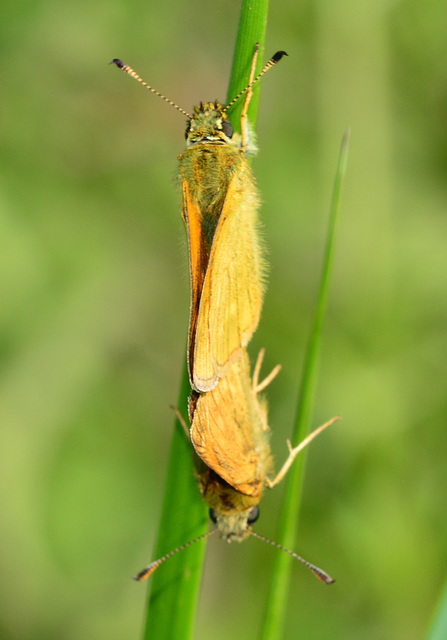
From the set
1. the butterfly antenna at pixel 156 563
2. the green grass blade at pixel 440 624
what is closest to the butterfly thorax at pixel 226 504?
the butterfly antenna at pixel 156 563

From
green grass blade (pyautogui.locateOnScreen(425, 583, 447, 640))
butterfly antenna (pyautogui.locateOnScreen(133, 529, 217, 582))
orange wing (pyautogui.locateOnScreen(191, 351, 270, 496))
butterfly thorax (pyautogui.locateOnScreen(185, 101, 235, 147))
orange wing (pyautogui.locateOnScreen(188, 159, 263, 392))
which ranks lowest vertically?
butterfly antenna (pyautogui.locateOnScreen(133, 529, 217, 582))

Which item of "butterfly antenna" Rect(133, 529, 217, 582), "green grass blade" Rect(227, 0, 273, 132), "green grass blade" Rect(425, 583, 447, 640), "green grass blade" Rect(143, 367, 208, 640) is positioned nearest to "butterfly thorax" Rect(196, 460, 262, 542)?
"green grass blade" Rect(143, 367, 208, 640)

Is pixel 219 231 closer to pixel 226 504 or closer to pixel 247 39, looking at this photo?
pixel 247 39

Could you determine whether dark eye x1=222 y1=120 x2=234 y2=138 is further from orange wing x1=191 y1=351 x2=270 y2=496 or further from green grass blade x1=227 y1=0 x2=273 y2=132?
orange wing x1=191 y1=351 x2=270 y2=496

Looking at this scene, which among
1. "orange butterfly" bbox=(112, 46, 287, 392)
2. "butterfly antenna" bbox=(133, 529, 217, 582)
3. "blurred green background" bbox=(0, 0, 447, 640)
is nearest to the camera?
"butterfly antenna" bbox=(133, 529, 217, 582)

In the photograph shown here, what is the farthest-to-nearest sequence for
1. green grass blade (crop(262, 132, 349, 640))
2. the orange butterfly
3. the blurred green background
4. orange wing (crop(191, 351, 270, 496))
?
the blurred green background → the orange butterfly → orange wing (crop(191, 351, 270, 496)) → green grass blade (crop(262, 132, 349, 640))

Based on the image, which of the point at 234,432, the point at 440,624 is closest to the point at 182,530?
the point at 234,432

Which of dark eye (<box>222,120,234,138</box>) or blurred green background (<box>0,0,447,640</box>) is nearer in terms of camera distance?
dark eye (<box>222,120,234,138</box>)

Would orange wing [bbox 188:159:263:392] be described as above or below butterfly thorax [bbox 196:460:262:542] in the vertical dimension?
above
